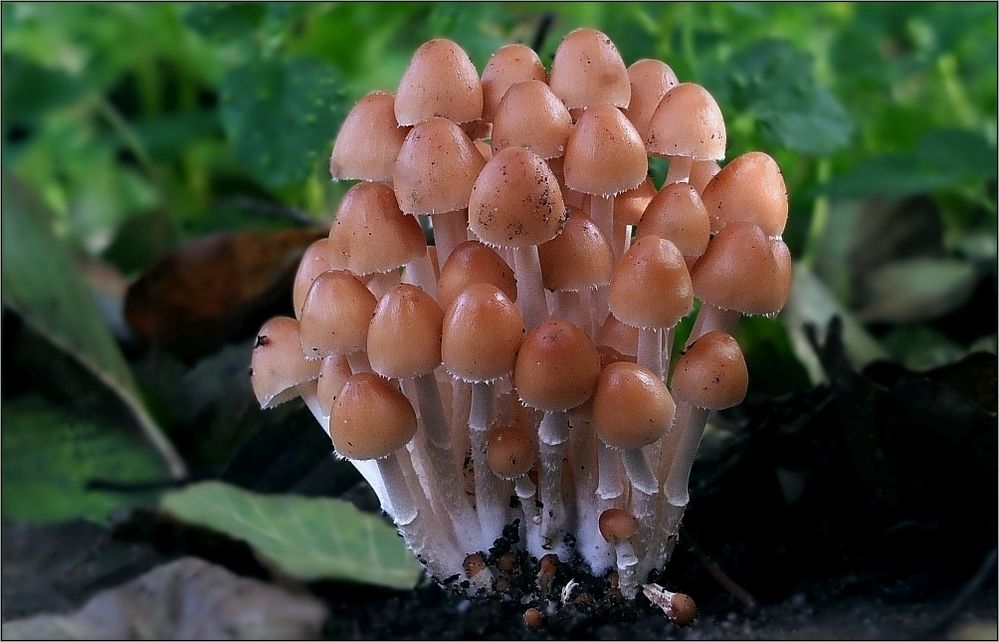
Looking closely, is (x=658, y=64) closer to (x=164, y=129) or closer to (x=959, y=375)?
(x=959, y=375)

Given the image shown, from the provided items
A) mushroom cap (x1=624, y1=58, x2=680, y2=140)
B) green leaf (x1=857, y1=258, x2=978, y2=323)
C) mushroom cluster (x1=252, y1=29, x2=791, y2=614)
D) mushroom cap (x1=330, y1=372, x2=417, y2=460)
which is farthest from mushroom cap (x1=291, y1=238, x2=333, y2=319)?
green leaf (x1=857, y1=258, x2=978, y2=323)

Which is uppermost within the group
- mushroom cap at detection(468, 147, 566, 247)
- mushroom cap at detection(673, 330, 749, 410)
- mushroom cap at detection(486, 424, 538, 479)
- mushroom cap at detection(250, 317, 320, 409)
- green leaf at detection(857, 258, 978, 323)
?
mushroom cap at detection(468, 147, 566, 247)

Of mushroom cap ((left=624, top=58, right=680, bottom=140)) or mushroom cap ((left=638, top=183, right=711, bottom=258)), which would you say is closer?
mushroom cap ((left=638, top=183, right=711, bottom=258))

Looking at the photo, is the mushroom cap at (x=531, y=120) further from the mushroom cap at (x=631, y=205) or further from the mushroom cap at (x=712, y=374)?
the mushroom cap at (x=712, y=374)

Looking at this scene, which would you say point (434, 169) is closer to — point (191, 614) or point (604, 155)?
point (604, 155)

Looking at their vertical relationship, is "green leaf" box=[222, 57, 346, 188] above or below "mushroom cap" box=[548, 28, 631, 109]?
below

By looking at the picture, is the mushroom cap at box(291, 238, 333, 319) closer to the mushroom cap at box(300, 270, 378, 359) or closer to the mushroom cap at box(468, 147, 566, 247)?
the mushroom cap at box(300, 270, 378, 359)
